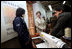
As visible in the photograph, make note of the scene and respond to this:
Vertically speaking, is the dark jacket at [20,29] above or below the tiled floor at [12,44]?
above

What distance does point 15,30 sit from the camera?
2.23ft

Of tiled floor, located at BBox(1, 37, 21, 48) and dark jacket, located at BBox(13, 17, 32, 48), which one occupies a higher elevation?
dark jacket, located at BBox(13, 17, 32, 48)

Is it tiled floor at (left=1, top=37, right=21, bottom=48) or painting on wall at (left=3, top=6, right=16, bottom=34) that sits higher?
painting on wall at (left=3, top=6, right=16, bottom=34)

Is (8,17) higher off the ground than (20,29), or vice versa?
(8,17)

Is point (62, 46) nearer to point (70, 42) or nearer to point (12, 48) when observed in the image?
point (70, 42)

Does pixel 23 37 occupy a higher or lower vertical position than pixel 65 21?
lower

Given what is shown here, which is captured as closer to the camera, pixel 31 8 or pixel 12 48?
pixel 12 48

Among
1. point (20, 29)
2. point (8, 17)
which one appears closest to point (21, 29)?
point (20, 29)

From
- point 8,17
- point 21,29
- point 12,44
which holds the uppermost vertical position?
point 8,17

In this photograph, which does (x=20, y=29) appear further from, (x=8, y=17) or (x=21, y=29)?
(x=8, y=17)

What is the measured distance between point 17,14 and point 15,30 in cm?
16

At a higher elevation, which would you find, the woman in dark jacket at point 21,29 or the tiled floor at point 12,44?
the woman in dark jacket at point 21,29

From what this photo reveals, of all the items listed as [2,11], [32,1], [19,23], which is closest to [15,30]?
[19,23]

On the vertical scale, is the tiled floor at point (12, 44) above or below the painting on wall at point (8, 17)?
below
